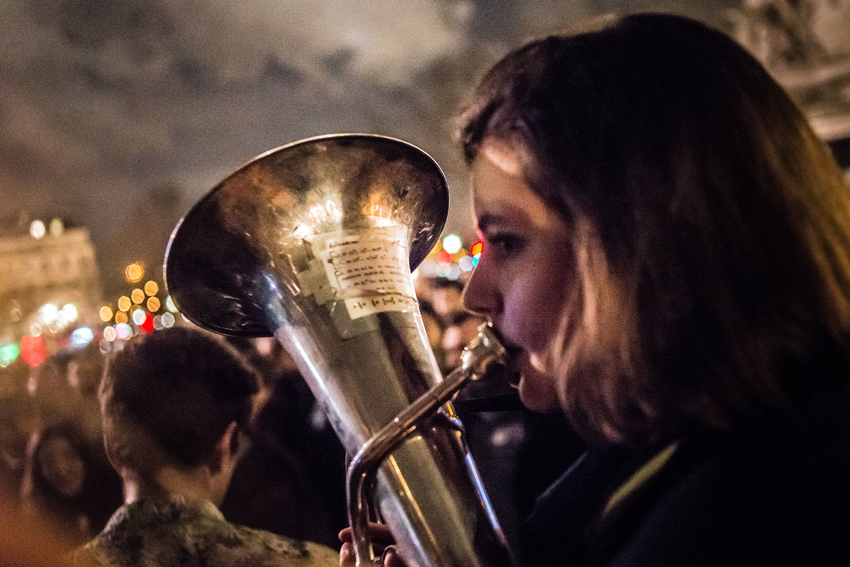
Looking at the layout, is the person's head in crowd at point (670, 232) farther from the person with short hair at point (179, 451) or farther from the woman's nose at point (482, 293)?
the person with short hair at point (179, 451)

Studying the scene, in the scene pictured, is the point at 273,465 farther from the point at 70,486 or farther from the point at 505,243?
the point at 505,243

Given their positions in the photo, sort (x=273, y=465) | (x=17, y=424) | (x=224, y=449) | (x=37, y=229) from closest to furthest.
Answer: (x=224, y=449) < (x=273, y=465) < (x=17, y=424) < (x=37, y=229)

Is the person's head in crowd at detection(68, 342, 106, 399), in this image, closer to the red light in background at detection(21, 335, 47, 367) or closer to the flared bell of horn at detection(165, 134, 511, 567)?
the flared bell of horn at detection(165, 134, 511, 567)

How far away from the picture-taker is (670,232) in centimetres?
76

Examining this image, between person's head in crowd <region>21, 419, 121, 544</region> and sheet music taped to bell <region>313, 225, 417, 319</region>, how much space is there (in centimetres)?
204

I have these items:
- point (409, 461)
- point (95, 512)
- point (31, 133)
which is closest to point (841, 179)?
point (409, 461)

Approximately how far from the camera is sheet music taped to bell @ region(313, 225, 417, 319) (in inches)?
41.5

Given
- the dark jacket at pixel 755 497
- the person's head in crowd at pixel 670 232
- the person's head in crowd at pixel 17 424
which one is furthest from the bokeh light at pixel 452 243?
the dark jacket at pixel 755 497

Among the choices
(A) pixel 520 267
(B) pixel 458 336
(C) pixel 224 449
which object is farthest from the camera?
(B) pixel 458 336

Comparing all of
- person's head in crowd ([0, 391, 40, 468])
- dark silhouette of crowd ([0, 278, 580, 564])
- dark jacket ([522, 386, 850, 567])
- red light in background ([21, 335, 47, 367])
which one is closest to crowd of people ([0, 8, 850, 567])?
dark jacket ([522, 386, 850, 567])

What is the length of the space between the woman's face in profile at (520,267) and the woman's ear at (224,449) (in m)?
1.24

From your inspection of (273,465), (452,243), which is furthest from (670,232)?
(452,243)

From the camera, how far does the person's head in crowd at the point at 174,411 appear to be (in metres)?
1.72

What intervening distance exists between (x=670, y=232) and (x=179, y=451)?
5.12ft
